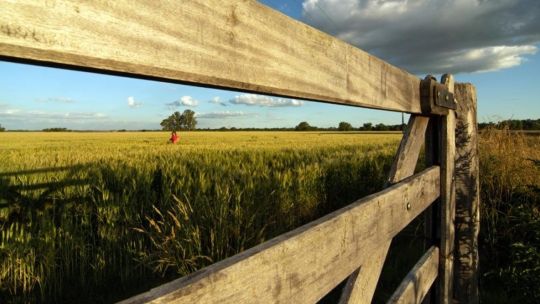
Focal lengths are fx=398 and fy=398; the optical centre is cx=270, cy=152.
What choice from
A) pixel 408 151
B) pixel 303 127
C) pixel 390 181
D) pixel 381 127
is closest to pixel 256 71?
pixel 390 181

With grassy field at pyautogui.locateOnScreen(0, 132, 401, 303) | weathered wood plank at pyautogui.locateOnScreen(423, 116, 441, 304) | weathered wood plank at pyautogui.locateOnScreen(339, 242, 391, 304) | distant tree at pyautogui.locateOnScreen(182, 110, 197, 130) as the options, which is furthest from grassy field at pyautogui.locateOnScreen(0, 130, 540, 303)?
distant tree at pyautogui.locateOnScreen(182, 110, 197, 130)

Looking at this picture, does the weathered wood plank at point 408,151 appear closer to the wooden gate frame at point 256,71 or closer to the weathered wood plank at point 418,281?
the wooden gate frame at point 256,71

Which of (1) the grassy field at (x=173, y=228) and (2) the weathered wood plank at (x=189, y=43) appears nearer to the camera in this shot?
(2) the weathered wood plank at (x=189, y=43)

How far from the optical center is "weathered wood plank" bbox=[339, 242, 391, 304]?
1219 mm

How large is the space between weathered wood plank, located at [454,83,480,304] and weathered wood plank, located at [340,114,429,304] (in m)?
0.63

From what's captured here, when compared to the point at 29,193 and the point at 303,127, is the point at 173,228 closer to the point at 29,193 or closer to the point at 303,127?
the point at 29,193

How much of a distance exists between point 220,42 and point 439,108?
1659mm

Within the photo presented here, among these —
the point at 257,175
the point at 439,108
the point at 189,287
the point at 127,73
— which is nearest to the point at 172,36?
the point at 127,73

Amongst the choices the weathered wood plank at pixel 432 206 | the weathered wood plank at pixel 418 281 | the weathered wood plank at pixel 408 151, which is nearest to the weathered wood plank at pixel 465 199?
the weathered wood plank at pixel 432 206

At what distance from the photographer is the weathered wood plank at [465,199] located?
2.57 m

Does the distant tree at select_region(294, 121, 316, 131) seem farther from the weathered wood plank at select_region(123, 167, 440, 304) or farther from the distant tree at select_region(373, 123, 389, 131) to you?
the weathered wood plank at select_region(123, 167, 440, 304)

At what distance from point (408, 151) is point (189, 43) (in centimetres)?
143

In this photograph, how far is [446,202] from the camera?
230 cm

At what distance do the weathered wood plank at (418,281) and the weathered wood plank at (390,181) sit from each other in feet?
0.93
